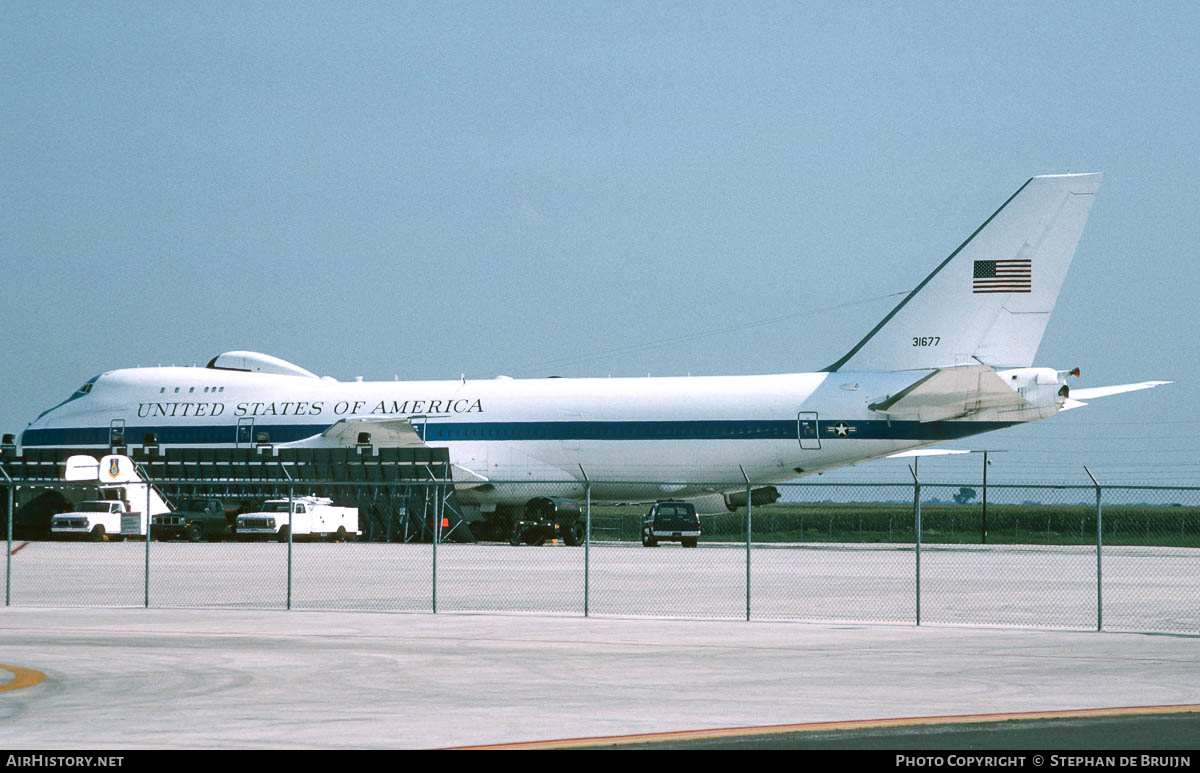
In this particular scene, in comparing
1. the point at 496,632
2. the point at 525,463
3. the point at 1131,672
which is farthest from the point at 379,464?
the point at 1131,672

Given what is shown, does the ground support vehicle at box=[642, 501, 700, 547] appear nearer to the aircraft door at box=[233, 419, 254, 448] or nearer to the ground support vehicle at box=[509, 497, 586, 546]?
the ground support vehicle at box=[509, 497, 586, 546]

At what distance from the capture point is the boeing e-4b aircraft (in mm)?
38406

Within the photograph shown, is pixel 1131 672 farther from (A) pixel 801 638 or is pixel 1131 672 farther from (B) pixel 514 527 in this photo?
(B) pixel 514 527

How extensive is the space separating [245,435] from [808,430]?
64.9ft

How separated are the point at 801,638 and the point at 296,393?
118 ft

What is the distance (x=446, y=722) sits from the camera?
9758mm

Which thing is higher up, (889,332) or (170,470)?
(889,332)

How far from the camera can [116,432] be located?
169 feet

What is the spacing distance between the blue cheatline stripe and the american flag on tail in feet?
11.9

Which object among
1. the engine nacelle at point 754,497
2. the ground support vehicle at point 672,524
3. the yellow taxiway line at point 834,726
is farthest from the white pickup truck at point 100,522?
the yellow taxiway line at point 834,726

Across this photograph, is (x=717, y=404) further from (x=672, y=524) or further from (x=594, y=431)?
(x=594, y=431)

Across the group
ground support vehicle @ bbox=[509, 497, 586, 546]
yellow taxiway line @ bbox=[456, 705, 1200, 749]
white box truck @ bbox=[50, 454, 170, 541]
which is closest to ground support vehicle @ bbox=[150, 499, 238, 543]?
white box truck @ bbox=[50, 454, 170, 541]

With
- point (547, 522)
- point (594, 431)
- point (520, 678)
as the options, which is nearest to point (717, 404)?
point (594, 431)

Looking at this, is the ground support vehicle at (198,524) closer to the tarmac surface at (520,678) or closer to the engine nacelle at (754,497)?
the engine nacelle at (754,497)
